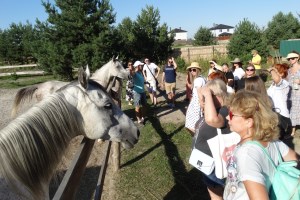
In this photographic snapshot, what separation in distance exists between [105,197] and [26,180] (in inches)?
113

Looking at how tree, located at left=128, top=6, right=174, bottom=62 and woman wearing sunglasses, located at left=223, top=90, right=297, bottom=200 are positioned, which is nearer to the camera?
woman wearing sunglasses, located at left=223, top=90, right=297, bottom=200

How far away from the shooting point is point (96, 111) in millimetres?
2594

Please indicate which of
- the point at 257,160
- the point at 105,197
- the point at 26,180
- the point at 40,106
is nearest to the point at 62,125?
the point at 40,106

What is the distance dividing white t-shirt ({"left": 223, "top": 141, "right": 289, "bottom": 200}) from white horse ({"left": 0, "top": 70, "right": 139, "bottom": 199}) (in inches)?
49.9

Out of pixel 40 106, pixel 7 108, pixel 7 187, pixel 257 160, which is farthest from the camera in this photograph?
pixel 7 108

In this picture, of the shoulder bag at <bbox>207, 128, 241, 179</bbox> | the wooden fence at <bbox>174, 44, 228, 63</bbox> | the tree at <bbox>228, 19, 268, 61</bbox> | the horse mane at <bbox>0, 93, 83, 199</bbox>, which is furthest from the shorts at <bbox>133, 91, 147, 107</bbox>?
the wooden fence at <bbox>174, 44, 228, 63</bbox>

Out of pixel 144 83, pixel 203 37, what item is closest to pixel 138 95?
pixel 144 83

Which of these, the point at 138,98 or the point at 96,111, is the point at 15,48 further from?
the point at 96,111

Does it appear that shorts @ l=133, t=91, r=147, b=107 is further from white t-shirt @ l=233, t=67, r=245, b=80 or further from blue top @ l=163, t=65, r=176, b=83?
white t-shirt @ l=233, t=67, r=245, b=80

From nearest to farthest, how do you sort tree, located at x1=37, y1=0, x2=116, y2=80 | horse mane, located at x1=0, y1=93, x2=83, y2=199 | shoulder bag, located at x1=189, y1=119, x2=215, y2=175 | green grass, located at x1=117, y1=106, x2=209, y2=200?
horse mane, located at x1=0, y1=93, x2=83, y2=199, shoulder bag, located at x1=189, y1=119, x2=215, y2=175, green grass, located at x1=117, y1=106, x2=209, y2=200, tree, located at x1=37, y1=0, x2=116, y2=80

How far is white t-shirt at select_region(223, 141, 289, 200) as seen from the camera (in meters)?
1.56

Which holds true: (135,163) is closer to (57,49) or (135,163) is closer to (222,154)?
(222,154)

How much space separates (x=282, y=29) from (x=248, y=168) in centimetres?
3852

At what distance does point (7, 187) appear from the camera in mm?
1865
